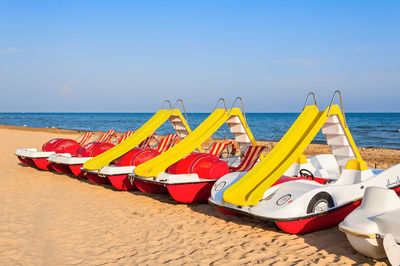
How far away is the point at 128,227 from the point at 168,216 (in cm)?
84

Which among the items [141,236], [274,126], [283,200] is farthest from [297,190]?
[274,126]

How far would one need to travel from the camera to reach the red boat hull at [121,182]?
28.0 ft

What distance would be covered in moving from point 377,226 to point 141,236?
3.24m

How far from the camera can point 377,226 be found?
4.16m

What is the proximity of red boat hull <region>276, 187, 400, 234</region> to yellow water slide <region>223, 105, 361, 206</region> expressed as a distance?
546 mm

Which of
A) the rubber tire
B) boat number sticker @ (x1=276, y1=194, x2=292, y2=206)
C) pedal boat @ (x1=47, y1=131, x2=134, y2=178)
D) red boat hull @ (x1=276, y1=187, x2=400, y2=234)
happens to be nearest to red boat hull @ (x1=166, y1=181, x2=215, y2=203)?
boat number sticker @ (x1=276, y1=194, x2=292, y2=206)

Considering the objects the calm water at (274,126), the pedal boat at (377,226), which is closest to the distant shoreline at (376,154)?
the calm water at (274,126)

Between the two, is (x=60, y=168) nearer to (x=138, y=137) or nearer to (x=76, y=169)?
(x=76, y=169)

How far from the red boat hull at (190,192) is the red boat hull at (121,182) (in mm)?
1667

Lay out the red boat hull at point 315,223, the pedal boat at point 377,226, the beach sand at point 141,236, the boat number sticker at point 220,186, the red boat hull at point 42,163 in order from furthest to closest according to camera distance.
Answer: the red boat hull at point 42,163, the boat number sticker at point 220,186, the red boat hull at point 315,223, the beach sand at point 141,236, the pedal boat at point 377,226

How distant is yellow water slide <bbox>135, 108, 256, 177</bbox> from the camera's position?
7674 mm

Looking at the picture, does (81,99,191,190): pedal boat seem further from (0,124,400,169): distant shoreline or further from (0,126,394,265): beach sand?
(0,124,400,169): distant shoreline

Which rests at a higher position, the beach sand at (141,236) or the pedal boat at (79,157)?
the pedal boat at (79,157)

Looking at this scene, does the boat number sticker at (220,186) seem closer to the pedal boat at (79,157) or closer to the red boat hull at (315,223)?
the red boat hull at (315,223)
